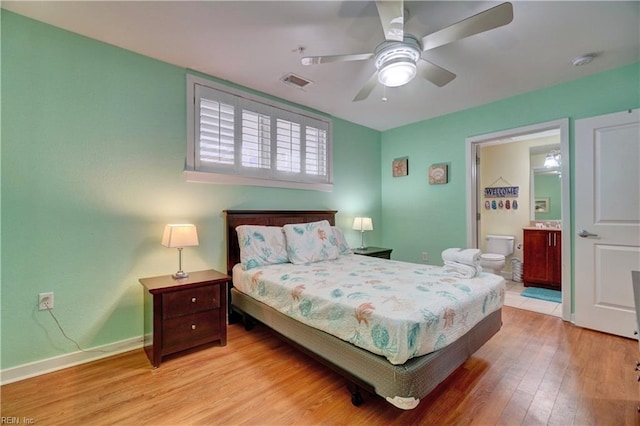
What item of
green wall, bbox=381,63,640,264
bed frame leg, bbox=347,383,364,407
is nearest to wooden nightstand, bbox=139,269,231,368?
bed frame leg, bbox=347,383,364,407

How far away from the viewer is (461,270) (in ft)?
7.18

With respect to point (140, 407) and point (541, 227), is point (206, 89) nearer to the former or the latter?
point (140, 407)

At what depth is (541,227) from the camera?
14.7 feet

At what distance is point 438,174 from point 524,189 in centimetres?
191

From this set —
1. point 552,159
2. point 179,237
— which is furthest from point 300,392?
point 552,159

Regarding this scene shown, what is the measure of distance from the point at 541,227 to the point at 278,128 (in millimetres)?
4450

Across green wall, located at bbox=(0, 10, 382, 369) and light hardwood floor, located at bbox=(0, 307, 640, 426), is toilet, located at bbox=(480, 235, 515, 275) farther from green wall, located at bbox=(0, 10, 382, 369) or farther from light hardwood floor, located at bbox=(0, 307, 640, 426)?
green wall, located at bbox=(0, 10, 382, 369)

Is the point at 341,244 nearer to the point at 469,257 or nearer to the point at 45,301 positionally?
the point at 469,257

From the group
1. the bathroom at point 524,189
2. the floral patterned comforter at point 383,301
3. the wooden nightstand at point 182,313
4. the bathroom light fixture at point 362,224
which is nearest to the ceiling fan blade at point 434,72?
the floral patterned comforter at point 383,301

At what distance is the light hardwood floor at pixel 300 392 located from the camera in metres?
1.56

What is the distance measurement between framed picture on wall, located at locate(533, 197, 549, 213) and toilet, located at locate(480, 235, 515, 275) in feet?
2.18

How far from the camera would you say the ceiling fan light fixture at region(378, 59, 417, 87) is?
1.95 meters

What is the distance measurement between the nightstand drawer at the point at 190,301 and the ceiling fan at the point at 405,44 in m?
1.98

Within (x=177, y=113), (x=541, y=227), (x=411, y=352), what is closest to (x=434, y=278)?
(x=411, y=352)
